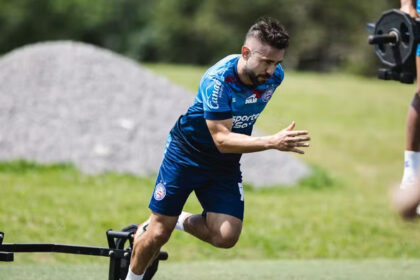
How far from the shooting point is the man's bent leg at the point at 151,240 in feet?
20.6

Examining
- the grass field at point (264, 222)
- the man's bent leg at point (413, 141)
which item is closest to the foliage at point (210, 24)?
the grass field at point (264, 222)

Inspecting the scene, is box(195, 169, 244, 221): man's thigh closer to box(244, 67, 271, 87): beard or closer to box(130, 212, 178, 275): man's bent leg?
box(130, 212, 178, 275): man's bent leg

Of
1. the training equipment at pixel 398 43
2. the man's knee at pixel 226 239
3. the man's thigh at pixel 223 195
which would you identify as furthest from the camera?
the training equipment at pixel 398 43

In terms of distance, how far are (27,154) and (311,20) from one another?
50164mm

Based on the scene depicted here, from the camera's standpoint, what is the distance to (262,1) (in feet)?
206

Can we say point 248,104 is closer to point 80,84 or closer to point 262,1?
point 80,84

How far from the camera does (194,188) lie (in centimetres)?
638

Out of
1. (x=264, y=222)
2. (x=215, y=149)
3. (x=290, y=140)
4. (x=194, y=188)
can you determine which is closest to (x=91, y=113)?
(x=264, y=222)

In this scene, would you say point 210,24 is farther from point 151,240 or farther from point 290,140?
point 290,140

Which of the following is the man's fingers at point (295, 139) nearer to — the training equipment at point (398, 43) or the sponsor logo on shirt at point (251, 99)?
the sponsor logo on shirt at point (251, 99)

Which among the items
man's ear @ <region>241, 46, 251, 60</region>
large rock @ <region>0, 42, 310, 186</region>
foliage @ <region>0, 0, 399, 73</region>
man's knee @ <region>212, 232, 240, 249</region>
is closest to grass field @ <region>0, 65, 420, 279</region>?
large rock @ <region>0, 42, 310, 186</region>

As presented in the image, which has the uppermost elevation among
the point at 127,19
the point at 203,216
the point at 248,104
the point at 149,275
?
the point at 248,104

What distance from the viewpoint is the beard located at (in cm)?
587

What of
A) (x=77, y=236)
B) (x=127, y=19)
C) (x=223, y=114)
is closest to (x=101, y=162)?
(x=77, y=236)
